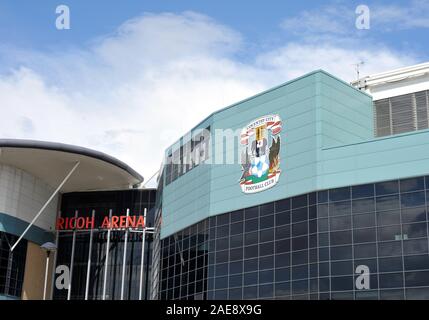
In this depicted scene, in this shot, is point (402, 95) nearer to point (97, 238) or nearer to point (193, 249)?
point (193, 249)

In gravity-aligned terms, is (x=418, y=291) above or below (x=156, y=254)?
below

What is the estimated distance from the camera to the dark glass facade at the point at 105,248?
81.2 m

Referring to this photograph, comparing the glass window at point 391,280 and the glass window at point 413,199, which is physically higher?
the glass window at point 413,199

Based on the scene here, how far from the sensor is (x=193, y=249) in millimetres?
62562

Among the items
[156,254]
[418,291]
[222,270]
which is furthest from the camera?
[156,254]

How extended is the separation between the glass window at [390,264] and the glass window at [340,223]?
3608 millimetres

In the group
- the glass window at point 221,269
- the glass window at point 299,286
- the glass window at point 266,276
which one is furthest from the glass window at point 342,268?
the glass window at point 221,269

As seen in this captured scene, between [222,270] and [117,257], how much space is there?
87.0 ft

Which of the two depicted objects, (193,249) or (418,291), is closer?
(418,291)

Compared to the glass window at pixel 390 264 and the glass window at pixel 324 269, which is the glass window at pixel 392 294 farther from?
the glass window at pixel 324 269

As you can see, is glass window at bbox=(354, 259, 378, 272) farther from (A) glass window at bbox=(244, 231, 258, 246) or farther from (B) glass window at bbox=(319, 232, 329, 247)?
(A) glass window at bbox=(244, 231, 258, 246)
